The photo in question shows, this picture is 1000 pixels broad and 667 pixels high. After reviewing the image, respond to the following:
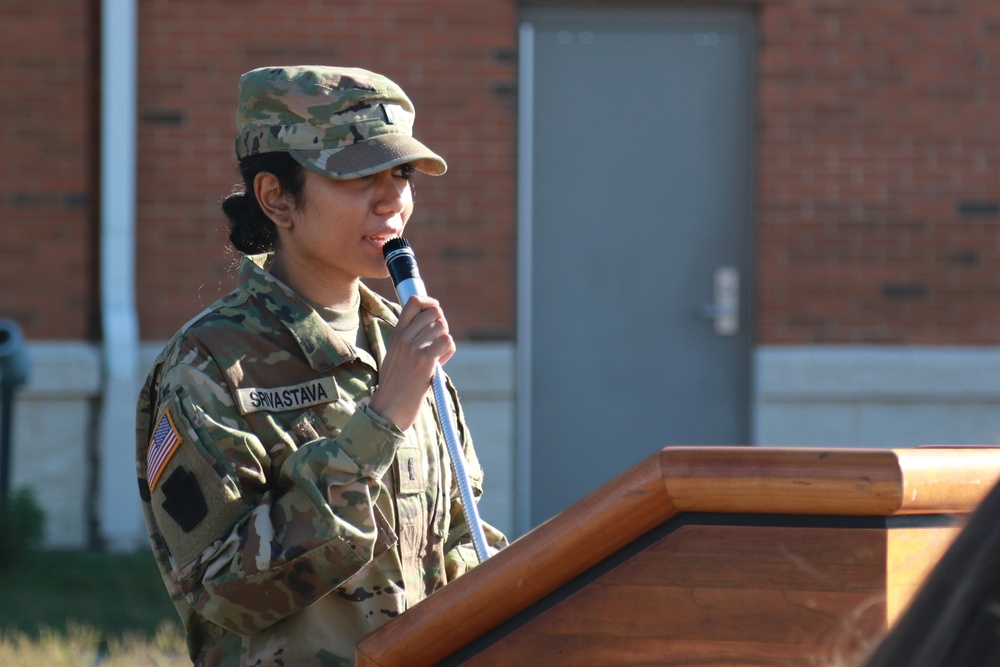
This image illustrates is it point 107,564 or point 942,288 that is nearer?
point 107,564

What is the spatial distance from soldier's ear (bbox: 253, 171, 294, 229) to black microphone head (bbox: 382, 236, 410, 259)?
17 centimetres

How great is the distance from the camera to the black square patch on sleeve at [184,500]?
1.93m

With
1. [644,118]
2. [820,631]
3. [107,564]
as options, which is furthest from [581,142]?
[820,631]

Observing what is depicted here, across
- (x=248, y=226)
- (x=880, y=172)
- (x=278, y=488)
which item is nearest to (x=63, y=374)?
(x=880, y=172)

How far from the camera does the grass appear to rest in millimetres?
4785

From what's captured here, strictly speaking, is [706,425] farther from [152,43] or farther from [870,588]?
[870,588]

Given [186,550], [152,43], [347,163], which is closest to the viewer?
[186,550]

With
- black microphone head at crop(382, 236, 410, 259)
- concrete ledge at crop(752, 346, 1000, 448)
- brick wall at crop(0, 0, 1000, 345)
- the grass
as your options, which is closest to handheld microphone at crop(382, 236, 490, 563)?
black microphone head at crop(382, 236, 410, 259)

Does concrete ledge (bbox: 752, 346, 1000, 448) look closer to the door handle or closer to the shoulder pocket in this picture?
the door handle

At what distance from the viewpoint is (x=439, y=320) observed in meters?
2.04

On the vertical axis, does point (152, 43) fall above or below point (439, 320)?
above

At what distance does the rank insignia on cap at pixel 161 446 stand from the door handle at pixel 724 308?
17.3 ft

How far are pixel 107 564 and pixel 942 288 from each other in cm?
445

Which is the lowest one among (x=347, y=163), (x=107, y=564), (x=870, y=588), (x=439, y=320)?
(x=107, y=564)
